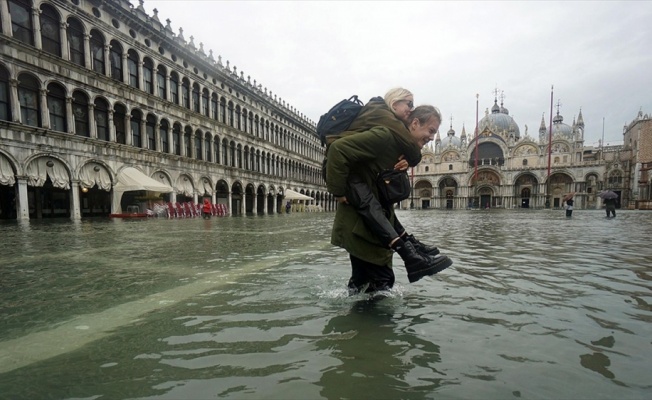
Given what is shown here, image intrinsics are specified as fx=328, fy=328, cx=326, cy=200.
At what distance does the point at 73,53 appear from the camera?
18.4m

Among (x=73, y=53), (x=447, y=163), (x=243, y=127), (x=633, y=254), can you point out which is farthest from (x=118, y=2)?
(x=447, y=163)

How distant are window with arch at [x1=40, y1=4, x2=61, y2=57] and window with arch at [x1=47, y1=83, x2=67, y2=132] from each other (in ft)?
6.28

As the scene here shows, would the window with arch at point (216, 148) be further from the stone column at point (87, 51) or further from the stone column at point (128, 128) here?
the stone column at point (87, 51)

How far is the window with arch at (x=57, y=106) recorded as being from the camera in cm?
1725

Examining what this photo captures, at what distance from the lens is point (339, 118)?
3.03m

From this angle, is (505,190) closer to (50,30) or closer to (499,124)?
(499,124)

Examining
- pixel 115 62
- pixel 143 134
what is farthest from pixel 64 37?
pixel 143 134

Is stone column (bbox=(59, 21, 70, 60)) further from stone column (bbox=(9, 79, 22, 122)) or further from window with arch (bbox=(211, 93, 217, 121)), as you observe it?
window with arch (bbox=(211, 93, 217, 121))

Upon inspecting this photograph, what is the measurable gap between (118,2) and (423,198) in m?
70.0

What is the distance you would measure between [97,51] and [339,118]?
23294mm

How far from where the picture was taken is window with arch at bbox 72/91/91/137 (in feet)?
60.4

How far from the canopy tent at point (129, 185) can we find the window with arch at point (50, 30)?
712 centimetres

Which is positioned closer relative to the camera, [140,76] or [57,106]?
[57,106]

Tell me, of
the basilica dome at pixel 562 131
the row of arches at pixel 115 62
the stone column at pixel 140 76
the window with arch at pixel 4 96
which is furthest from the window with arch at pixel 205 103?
the basilica dome at pixel 562 131
